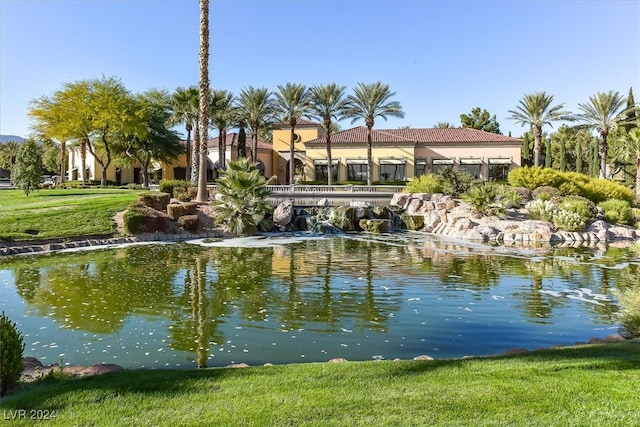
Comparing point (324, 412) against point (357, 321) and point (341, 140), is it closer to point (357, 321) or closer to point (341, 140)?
point (357, 321)

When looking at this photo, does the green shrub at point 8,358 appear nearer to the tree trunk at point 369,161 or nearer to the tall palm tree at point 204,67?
the tall palm tree at point 204,67

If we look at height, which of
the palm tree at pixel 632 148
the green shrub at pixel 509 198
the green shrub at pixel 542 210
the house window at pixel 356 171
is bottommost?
the green shrub at pixel 542 210

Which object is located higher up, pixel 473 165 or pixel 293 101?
pixel 293 101

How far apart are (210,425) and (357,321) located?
5.54 m

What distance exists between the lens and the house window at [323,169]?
5456cm

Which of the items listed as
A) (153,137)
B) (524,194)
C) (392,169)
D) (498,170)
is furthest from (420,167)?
(153,137)

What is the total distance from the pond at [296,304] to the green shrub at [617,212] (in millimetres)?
11419

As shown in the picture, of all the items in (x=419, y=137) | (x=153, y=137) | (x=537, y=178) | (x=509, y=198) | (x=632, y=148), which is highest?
(x=419, y=137)

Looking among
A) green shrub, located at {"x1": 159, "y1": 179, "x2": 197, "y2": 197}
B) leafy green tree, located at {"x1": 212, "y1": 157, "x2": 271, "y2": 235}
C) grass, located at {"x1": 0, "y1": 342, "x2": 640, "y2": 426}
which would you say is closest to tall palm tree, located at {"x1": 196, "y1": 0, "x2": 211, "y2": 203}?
green shrub, located at {"x1": 159, "y1": 179, "x2": 197, "y2": 197}

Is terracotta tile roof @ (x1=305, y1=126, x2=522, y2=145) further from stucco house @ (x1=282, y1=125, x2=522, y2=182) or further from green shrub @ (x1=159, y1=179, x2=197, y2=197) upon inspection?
green shrub @ (x1=159, y1=179, x2=197, y2=197)

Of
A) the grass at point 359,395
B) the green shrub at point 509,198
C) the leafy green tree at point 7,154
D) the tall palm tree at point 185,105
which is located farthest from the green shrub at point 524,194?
the leafy green tree at point 7,154

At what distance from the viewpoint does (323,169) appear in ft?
183

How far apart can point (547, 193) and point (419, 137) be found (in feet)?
79.1

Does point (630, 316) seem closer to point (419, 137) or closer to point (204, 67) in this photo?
point (204, 67)
